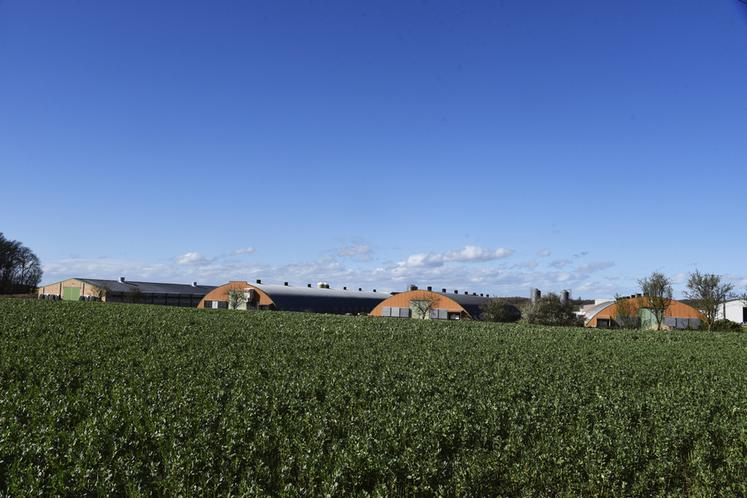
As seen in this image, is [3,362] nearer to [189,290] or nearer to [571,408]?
[571,408]

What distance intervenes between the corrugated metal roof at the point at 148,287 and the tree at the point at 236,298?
1030 inches

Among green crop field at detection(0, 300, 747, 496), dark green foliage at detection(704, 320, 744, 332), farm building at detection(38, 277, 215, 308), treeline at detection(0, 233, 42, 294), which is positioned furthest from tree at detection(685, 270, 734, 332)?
treeline at detection(0, 233, 42, 294)

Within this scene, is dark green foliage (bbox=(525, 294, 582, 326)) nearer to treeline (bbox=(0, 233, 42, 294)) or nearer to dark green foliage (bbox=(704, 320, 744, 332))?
dark green foliage (bbox=(704, 320, 744, 332))

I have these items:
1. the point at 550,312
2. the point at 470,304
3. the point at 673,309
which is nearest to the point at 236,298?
the point at 470,304

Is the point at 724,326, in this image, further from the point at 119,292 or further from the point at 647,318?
the point at 119,292

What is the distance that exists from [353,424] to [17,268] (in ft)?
407

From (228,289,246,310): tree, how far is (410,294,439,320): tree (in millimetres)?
24922

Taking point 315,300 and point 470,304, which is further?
point 315,300

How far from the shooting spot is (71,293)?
98.3 m

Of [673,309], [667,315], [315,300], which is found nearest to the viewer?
[667,315]

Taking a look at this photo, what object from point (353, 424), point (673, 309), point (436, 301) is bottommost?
point (353, 424)

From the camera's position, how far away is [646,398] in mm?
15742

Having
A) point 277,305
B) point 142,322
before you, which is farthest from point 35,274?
point 142,322

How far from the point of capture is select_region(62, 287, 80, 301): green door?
97.5 m
